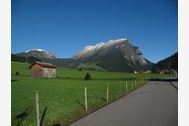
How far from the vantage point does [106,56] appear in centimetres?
1862

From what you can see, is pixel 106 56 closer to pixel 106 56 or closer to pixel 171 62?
pixel 106 56

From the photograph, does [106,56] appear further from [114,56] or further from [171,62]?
[171,62]

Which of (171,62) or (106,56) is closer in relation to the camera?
(171,62)

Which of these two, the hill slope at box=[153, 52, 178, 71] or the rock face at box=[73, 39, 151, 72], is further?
the rock face at box=[73, 39, 151, 72]

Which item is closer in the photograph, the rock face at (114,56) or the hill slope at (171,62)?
the hill slope at (171,62)

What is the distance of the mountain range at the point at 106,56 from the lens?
14859 millimetres

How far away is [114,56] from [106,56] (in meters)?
1.24

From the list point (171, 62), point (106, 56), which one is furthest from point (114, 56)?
point (171, 62)

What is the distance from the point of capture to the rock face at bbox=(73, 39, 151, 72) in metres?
14.7

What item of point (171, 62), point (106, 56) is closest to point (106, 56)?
point (106, 56)

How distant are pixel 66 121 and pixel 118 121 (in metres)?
1.63

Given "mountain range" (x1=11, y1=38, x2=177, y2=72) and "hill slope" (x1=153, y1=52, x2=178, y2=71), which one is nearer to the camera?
"hill slope" (x1=153, y1=52, x2=178, y2=71)
